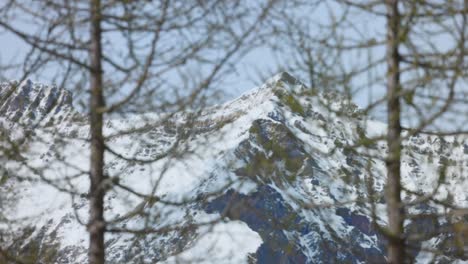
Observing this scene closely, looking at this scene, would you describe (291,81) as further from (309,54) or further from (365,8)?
(365,8)

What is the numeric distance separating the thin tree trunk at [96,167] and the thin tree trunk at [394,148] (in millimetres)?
2309

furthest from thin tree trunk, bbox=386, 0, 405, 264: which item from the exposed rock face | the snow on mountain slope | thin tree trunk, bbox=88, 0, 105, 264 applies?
the exposed rock face

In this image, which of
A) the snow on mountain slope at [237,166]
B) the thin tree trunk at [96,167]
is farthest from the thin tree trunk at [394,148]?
the thin tree trunk at [96,167]

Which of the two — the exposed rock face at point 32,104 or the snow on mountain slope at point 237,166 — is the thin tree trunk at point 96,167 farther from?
the exposed rock face at point 32,104

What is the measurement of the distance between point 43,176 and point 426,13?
343 centimetres

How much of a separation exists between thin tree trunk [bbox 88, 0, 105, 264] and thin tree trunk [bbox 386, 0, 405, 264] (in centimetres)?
231

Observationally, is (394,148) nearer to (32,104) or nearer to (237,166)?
(237,166)

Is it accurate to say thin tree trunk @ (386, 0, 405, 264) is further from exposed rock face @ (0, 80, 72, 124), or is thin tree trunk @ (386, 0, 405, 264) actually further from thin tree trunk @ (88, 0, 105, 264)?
exposed rock face @ (0, 80, 72, 124)

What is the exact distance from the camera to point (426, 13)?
7098 mm

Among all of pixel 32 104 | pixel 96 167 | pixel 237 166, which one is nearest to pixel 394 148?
pixel 237 166

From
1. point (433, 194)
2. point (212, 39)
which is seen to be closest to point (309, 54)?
point (212, 39)

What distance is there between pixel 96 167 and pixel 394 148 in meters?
2.46

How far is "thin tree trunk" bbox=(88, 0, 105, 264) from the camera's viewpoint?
23.9 feet

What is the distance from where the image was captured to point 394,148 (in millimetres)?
6723
